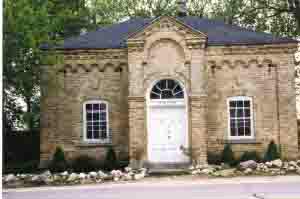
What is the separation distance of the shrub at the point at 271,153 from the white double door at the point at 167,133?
10.7ft

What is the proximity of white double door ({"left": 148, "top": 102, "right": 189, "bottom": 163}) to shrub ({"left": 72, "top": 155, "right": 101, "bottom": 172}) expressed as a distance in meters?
2.39

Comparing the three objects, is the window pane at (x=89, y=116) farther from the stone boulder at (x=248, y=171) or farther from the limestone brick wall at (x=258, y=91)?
the stone boulder at (x=248, y=171)

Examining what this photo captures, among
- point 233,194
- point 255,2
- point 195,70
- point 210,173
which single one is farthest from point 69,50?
point 255,2

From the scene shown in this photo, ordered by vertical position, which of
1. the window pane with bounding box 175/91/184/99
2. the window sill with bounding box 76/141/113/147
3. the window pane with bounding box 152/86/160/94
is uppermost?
the window pane with bounding box 152/86/160/94

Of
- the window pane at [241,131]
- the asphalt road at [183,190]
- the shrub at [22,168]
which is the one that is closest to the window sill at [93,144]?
the shrub at [22,168]

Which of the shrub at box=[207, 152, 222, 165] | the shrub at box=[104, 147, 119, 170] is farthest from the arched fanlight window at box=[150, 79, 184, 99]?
the shrub at box=[104, 147, 119, 170]

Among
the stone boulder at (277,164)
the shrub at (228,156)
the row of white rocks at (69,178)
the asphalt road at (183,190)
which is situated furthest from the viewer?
the shrub at (228,156)

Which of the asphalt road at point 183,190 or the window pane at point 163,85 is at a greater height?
the window pane at point 163,85

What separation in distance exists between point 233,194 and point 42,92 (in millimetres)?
12281

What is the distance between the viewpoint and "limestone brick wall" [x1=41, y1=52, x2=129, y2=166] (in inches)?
917

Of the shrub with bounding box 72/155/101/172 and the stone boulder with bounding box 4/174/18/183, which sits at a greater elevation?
the shrub with bounding box 72/155/101/172

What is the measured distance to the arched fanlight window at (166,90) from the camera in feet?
73.6

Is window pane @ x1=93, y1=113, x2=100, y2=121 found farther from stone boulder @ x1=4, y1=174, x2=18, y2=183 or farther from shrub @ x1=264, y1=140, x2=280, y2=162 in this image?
shrub @ x1=264, y1=140, x2=280, y2=162

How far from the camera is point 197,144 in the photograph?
70.8 ft
